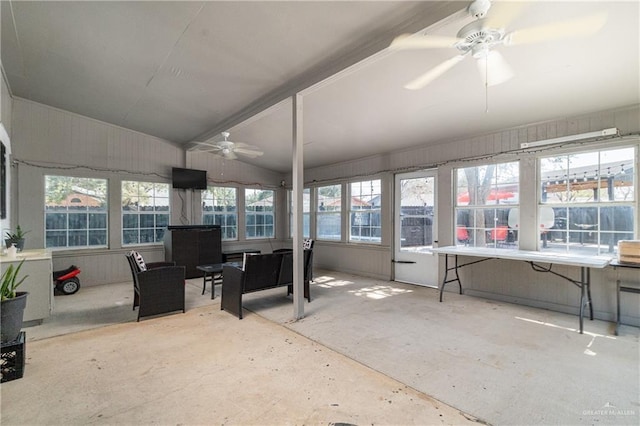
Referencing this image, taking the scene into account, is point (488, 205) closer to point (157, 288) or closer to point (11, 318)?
point (157, 288)

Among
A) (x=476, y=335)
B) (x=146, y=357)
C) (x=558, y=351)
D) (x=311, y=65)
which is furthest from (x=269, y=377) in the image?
(x=311, y=65)

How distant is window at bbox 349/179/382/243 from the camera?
6.41 m

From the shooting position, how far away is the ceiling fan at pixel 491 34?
2039 millimetres

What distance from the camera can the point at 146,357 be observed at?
8.95ft

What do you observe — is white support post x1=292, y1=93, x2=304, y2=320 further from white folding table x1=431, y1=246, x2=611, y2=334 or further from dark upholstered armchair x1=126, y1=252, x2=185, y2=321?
white folding table x1=431, y1=246, x2=611, y2=334

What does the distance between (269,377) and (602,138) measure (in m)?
4.77

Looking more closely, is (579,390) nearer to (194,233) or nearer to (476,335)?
(476,335)

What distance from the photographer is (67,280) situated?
4.96 m

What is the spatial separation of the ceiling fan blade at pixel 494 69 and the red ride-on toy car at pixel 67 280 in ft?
21.5

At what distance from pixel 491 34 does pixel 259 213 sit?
22.9 feet

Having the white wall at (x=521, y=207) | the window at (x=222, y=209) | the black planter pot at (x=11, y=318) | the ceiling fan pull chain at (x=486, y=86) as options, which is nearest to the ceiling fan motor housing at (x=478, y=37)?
the ceiling fan pull chain at (x=486, y=86)

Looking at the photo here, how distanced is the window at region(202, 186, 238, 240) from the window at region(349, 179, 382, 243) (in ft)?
9.98

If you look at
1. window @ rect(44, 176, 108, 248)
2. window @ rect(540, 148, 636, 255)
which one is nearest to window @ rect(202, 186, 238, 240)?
window @ rect(44, 176, 108, 248)

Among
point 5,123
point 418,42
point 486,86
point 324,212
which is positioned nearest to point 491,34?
point 418,42
